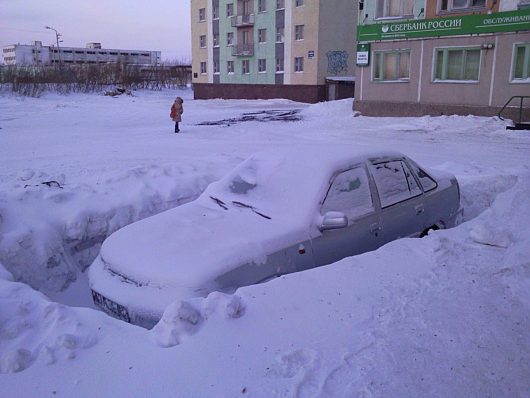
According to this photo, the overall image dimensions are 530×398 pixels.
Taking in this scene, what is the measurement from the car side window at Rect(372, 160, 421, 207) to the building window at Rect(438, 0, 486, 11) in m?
17.7

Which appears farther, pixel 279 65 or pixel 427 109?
pixel 279 65

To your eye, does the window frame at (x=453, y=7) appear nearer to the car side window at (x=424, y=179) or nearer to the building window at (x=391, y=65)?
the building window at (x=391, y=65)

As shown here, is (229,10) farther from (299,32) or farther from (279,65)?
(299,32)

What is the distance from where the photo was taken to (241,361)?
2840 mm

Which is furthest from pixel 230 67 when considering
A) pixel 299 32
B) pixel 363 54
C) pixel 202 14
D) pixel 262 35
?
pixel 363 54

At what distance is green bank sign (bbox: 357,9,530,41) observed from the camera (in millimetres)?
19125

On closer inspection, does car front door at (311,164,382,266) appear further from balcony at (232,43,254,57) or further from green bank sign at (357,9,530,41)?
balcony at (232,43,254,57)

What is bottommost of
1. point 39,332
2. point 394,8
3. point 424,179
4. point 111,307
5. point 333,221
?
point 111,307

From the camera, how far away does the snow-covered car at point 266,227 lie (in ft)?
13.1

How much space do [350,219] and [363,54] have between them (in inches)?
818

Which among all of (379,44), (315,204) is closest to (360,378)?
(315,204)

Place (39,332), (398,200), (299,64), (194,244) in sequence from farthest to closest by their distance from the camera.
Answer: (299,64)
(398,200)
(194,244)
(39,332)

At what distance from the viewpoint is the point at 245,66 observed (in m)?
46.4

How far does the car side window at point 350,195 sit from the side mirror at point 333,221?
166 mm
